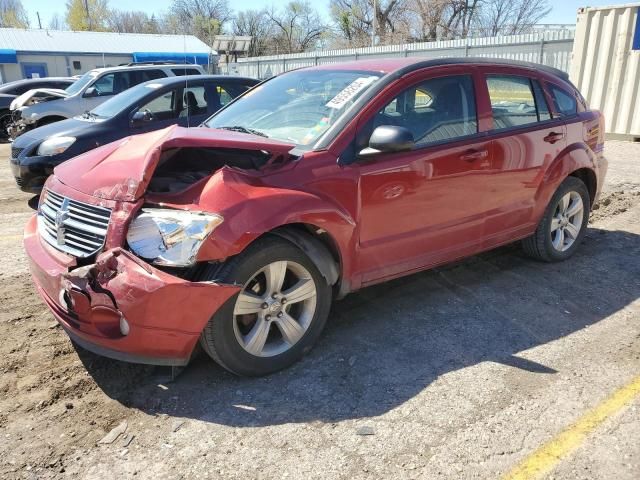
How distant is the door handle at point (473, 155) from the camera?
396 centimetres

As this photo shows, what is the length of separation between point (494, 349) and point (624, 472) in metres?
1.15

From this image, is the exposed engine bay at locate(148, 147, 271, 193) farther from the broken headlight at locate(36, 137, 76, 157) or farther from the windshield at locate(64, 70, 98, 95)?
the windshield at locate(64, 70, 98, 95)

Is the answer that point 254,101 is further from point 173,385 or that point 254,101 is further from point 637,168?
point 637,168

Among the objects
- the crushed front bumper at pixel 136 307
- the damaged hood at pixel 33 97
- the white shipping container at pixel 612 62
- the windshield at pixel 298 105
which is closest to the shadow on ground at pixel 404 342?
the crushed front bumper at pixel 136 307

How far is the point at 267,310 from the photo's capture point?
10.2 feet

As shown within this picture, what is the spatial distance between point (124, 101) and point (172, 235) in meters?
5.81

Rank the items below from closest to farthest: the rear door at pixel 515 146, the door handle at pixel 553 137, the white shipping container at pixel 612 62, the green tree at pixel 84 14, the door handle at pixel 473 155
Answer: the door handle at pixel 473 155 → the rear door at pixel 515 146 → the door handle at pixel 553 137 → the white shipping container at pixel 612 62 → the green tree at pixel 84 14

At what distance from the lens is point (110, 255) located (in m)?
2.74

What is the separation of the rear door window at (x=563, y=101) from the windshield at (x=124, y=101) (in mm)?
5329

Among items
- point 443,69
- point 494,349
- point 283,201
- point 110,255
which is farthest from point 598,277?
point 110,255

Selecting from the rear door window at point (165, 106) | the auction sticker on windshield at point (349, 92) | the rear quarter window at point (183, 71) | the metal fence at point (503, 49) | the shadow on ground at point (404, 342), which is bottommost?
the shadow on ground at point (404, 342)

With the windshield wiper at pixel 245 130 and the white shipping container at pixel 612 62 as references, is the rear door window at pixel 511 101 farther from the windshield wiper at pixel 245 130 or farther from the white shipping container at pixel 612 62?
the white shipping container at pixel 612 62

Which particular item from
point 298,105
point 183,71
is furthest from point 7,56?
point 298,105

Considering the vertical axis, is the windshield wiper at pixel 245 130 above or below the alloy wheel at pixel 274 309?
above
